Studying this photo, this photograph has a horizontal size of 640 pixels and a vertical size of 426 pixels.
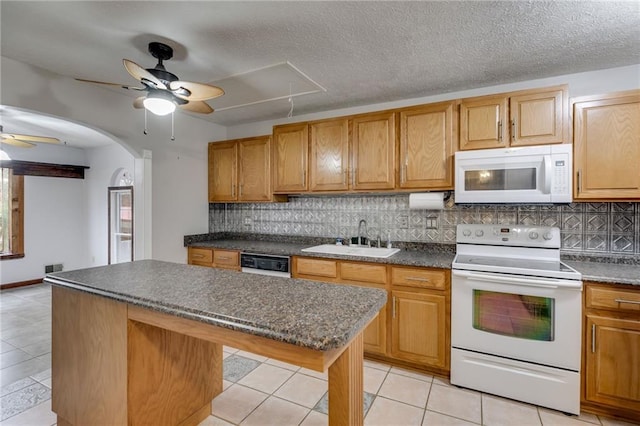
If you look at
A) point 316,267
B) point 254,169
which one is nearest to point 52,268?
point 254,169

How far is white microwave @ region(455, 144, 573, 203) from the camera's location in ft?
6.92

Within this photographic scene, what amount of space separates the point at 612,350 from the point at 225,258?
3.20 metres

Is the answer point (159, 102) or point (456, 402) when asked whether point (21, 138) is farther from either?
point (456, 402)

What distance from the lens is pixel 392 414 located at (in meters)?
1.94

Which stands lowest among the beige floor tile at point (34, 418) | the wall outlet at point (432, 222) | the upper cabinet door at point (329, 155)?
the beige floor tile at point (34, 418)

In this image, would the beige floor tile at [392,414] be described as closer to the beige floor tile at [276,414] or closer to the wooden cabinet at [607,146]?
the beige floor tile at [276,414]

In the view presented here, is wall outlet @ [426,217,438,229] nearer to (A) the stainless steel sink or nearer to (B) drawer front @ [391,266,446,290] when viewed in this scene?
(A) the stainless steel sink

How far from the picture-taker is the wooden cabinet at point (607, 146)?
2.01 m

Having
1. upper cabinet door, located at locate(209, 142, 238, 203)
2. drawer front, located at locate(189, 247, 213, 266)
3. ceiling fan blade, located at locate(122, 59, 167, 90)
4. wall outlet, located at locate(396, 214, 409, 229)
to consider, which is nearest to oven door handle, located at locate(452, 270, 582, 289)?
wall outlet, located at locate(396, 214, 409, 229)

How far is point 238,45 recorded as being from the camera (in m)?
1.96

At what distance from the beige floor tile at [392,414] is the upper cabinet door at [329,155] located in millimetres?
1813

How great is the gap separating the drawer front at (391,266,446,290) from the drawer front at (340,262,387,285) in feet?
0.30

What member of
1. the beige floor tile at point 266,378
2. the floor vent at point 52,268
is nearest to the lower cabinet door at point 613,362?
the beige floor tile at point 266,378

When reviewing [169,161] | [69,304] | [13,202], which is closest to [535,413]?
[69,304]
